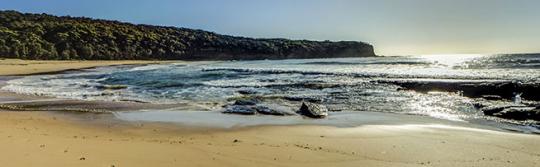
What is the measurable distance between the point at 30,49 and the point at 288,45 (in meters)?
72.8

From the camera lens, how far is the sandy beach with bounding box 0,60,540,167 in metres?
7.27

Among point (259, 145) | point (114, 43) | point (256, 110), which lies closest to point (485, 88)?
point (256, 110)

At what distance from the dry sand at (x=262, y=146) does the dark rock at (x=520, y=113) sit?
3.15m

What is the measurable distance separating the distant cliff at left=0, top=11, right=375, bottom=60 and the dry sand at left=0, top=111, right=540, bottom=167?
5626cm

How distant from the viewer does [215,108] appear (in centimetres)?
1525

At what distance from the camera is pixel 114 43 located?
270 ft

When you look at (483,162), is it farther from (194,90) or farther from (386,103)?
(194,90)

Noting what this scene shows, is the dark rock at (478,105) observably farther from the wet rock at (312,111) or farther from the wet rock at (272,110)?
the wet rock at (272,110)

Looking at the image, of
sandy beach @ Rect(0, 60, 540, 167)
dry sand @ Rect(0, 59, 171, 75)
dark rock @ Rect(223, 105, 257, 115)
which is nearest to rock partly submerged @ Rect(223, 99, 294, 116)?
dark rock @ Rect(223, 105, 257, 115)

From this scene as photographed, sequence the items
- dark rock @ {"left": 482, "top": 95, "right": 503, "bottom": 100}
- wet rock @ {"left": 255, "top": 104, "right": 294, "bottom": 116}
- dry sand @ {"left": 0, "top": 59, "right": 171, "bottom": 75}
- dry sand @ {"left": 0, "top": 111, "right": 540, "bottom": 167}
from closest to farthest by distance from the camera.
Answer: dry sand @ {"left": 0, "top": 111, "right": 540, "bottom": 167} → wet rock @ {"left": 255, "top": 104, "right": 294, "bottom": 116} → dark rock @ {"left": 482, "top": 95, "right": 503, "bottom": 100} → dry sand @ {"left": 0, "top": 59, "right": 171, "bottom": 75}

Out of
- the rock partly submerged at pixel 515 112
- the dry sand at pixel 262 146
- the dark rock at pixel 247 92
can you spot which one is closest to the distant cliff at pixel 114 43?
the dark rock at pixel 247 92

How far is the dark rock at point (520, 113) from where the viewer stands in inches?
513

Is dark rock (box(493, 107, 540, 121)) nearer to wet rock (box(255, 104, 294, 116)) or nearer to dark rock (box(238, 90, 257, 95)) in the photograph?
wet rock (box(255, 104, 294, 116))

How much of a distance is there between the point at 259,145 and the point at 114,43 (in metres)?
78.0
